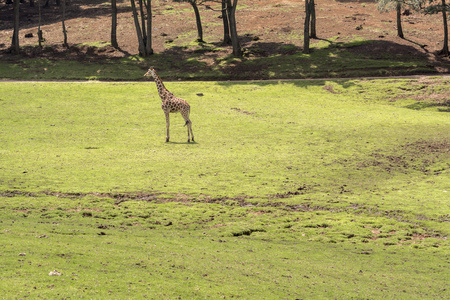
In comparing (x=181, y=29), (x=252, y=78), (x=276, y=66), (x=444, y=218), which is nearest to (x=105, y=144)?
(x=444, y=218)

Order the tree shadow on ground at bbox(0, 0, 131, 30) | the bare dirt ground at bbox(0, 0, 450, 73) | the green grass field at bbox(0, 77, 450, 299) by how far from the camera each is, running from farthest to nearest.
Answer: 1. the tree shadow on ground at bbox(0, 0, 131, 30)
2. the bare dirt ground at bbox(0, 0, 450, 73)
3. the green grass field at bbox(0, 77, 450, 299)

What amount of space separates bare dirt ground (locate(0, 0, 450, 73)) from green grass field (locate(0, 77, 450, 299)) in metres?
25.8

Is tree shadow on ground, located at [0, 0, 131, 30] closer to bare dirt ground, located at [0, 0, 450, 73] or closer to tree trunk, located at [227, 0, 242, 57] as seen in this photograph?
bare dirt ground, located at [0, 0, 450, 73]

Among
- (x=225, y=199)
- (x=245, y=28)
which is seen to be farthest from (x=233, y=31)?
(x=225, y=199)

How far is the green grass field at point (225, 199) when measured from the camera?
1398cm

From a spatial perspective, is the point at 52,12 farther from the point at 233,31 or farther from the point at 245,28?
the point at 233,31

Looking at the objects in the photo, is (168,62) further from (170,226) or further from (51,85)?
(170,226)

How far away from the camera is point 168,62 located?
6738 cm

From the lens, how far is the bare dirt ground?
235ft

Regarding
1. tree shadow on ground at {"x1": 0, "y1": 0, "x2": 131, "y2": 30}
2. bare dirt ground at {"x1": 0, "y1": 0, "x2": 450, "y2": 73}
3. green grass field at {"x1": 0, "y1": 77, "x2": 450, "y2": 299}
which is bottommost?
green grass field at {"x1": 0, "y1": 77, "x2": 450, "y2": 299}

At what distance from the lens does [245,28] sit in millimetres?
85312

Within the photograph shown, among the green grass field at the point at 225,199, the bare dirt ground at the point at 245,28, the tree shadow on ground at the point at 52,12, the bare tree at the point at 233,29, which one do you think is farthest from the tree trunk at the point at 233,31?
the tree shadow on ground at the point at 52,12

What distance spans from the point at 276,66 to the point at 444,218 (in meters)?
44.3

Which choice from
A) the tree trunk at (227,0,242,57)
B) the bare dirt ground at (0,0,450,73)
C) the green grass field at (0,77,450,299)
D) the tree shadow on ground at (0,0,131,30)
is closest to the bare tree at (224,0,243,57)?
the tree trunk at (227,0,242,57)
